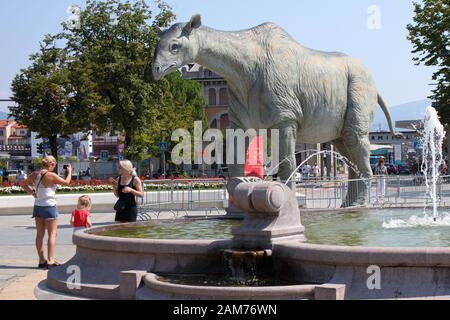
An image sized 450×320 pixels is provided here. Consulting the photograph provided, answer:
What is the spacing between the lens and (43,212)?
36.6 feet

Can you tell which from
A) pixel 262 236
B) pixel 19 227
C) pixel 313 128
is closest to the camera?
pixel 262 236

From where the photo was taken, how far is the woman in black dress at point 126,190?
36.8ft

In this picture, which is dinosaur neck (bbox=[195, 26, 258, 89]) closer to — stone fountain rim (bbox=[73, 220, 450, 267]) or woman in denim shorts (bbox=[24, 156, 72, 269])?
woman in denim shorts (bbox=[24, 156, 72, 269])

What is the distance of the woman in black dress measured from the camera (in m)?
11.2

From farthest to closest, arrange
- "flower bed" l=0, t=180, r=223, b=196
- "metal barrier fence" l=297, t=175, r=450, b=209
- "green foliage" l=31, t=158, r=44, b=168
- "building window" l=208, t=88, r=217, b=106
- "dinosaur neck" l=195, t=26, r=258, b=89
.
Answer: "building window" l=208, t=88, r=217, b=106, "flower bed" l=0, t=180, r=223, b=196, "metal barrier fence" l=297, t=175, r=450, b=209, "green foliage" l=31, t=158, r=44, b=168, "dinosaur neck" l=195, t=26, r=258, b=89

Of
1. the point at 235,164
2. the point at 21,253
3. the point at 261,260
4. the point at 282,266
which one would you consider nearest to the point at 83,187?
the point at 21,253

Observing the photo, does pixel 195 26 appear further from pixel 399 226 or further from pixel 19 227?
pixel 19 227

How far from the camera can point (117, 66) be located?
1403 inches

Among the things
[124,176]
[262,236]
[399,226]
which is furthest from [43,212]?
[399,226]

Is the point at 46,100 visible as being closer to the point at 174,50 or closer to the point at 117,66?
the point at 117,66

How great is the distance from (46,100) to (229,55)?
23157 mm

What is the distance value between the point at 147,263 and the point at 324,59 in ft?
24.7

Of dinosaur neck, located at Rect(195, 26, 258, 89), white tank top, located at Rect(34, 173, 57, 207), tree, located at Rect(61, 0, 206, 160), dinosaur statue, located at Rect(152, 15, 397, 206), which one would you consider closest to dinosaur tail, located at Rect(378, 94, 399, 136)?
dinosaur statue, located at Rect(152, 15, 397, 206)

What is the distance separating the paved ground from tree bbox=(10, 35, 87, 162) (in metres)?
13.2
